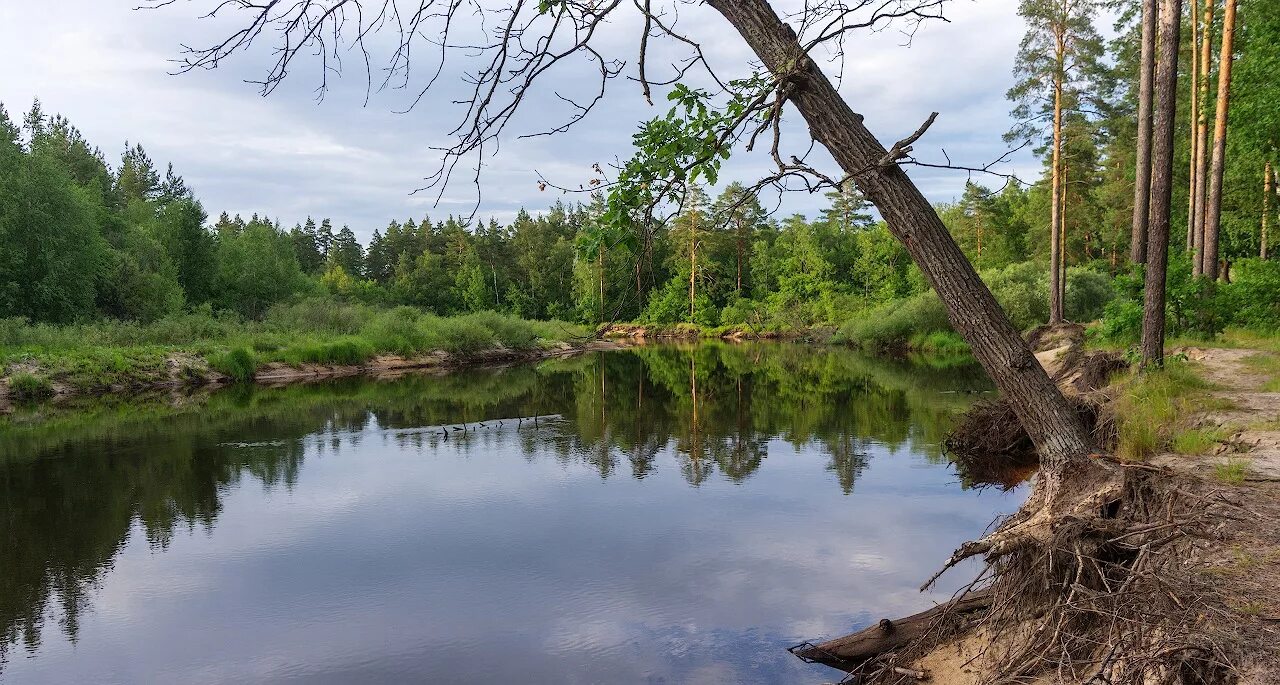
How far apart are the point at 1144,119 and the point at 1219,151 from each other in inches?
149

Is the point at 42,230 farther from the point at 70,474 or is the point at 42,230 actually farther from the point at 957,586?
the point at 957,586

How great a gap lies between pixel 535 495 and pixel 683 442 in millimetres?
4078

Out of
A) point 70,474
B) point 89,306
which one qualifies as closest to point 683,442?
point 70,474

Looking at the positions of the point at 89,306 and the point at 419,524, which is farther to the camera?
the point at 89,306

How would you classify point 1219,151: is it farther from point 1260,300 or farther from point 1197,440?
point 1197,440

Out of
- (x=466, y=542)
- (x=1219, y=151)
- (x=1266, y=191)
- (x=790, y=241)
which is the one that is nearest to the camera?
(x=466, y=542)

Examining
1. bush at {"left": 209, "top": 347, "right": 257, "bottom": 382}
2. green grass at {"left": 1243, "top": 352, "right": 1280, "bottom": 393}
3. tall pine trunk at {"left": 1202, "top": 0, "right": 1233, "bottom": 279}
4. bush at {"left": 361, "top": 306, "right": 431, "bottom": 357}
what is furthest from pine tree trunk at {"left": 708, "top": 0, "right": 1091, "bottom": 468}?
bush at {"left": 361, "top": 306, "right": 431, "bottom": 357}

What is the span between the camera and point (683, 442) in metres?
13.7

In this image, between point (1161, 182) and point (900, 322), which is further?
point (900, 322)

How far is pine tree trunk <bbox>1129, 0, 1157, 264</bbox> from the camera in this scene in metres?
12.1

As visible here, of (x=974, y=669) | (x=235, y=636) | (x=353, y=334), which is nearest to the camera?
(x=974, y=669)

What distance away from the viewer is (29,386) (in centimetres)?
2050

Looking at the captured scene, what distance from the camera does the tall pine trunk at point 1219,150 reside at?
15664 millimetres

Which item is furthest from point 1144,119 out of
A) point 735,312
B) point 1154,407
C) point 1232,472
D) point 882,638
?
point 735,312
